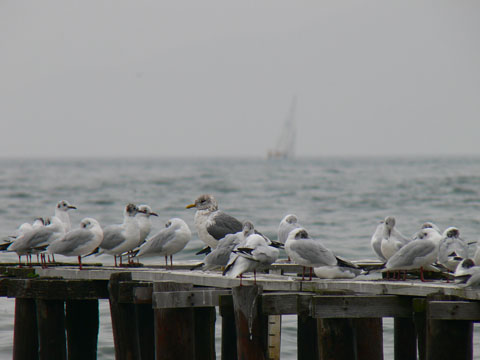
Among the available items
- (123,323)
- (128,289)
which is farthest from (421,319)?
(123,323)

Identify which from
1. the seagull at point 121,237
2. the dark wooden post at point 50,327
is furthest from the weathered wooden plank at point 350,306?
the seagull at point 121,237

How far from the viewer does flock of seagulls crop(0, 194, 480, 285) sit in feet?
31.2

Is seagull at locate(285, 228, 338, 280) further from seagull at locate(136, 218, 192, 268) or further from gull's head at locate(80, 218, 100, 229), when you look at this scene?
gull's head at locate(80, 218, 100, 229)

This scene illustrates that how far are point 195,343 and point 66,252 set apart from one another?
2.40 metres

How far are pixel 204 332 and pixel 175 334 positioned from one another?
790 millimetres

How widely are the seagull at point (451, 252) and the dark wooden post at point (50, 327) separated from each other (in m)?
4.17

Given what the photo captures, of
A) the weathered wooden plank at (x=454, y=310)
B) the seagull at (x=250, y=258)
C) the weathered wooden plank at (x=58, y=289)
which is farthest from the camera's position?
the weathered wooden plank at (x=58, y=289)

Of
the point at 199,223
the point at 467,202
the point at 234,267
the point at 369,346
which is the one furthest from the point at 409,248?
the point at 467,202

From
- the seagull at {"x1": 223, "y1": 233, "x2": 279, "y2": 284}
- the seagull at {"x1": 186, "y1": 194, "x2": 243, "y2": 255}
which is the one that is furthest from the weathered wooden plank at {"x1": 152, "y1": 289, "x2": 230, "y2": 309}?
the seagull at {"x1": 186, "y1": 194, "x2": 243, "y2": 255}

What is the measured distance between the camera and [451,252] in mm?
10523

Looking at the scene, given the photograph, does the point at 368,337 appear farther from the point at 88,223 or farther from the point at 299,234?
the point at 88,223

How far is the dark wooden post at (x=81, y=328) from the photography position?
1080 centimetres

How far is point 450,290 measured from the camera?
877 cm

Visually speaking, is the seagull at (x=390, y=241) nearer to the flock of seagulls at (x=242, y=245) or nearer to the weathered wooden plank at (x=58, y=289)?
the flock of seagulls at (x=242, y=245)
